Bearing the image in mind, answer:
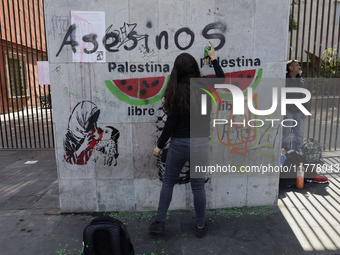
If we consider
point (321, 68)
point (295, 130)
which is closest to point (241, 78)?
point (295, 130)

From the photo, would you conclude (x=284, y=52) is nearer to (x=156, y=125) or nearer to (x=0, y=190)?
(x=156, y=125)

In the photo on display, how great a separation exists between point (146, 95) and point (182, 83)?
749 millimetres

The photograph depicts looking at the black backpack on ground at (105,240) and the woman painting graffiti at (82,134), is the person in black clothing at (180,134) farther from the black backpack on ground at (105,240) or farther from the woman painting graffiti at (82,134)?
the woman painting graffiti at (82,134)

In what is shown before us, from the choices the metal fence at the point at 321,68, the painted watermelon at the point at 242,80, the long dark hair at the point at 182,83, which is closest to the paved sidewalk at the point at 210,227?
the long dark hair at the point at 182,83

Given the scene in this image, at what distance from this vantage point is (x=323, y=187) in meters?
4.44

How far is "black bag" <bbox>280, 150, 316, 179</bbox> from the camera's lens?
465 centimetres

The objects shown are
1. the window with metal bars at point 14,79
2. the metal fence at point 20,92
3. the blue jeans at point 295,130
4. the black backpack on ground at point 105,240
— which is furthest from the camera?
the window with metal bars at point 14,79

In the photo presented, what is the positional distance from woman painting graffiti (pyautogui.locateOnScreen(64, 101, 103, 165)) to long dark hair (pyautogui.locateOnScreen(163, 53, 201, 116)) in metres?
1.13

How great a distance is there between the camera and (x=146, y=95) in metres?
3.42

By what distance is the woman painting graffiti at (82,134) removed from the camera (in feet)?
11.3

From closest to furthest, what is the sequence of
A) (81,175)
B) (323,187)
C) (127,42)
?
(127,42), (81,175), (323,187)

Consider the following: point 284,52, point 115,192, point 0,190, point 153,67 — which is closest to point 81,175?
point 115,192

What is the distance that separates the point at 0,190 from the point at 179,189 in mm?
3070

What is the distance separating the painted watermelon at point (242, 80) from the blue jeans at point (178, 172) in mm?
795
